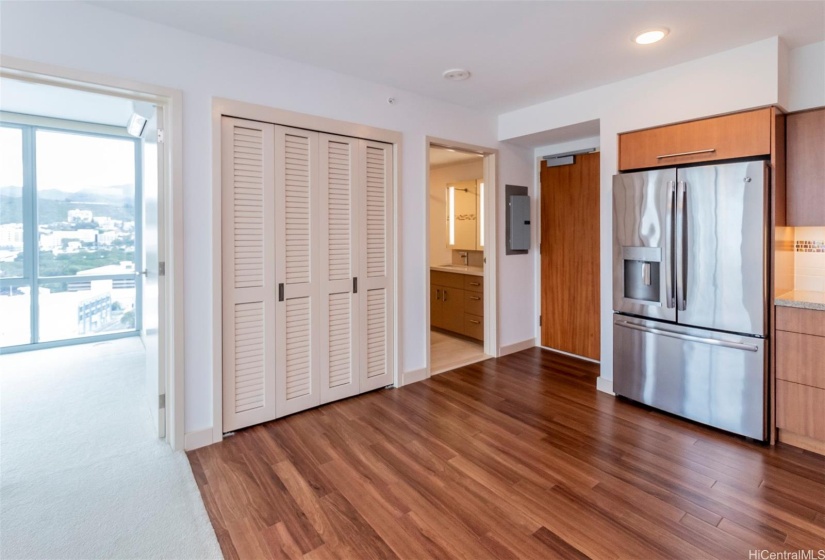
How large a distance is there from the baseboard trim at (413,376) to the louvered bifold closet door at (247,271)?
1190mm

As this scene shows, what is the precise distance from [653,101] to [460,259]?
342cm

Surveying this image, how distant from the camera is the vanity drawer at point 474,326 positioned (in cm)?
502

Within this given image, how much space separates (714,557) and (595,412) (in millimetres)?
1461

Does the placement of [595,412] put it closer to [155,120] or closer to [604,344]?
[604,344]

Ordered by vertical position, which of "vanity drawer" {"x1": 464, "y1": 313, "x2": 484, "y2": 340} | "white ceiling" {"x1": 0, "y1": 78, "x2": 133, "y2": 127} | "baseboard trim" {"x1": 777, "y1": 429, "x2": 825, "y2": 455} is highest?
"white ceiling" {"x1": 0, "y1": 78, "x2": 133, "y2": 127}

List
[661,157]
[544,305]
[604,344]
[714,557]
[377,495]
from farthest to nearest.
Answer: [544,305]
[604,344]
[661,157]
[377,495]
[714,557]

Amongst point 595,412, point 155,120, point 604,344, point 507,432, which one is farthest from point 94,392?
point 604,344

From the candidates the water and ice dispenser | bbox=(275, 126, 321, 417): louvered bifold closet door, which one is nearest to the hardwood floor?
bbox=(275, 126, 321, 417): louvered bifold closet door

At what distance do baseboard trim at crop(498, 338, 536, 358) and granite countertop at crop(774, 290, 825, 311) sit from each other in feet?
8.02

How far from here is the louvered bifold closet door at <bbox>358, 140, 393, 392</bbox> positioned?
11.3 ft

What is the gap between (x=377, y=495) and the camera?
7.04 ft

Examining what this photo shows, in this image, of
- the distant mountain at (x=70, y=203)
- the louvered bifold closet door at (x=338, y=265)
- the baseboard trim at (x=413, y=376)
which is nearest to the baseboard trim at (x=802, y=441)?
the baseboard trim at (x=413, y=376)

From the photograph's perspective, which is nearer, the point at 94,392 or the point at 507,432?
the point at 507,432

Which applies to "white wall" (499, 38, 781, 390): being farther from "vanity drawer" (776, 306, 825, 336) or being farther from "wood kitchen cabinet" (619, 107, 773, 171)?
"vanity drawer" (776, 306, 825, 336)
